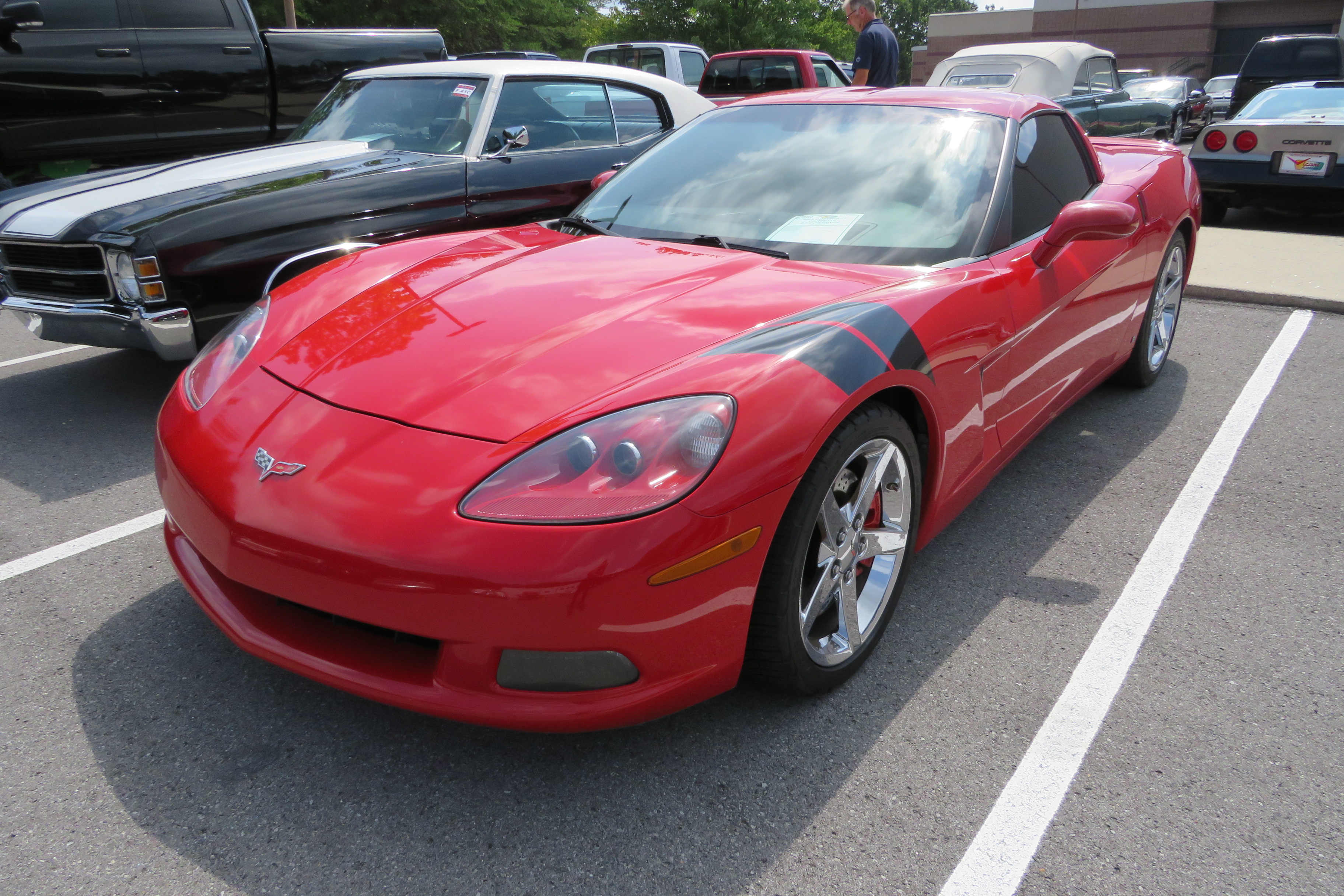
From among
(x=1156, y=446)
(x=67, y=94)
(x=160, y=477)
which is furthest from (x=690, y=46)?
(x=160, y=477)

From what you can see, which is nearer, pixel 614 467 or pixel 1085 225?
pixel 614 467

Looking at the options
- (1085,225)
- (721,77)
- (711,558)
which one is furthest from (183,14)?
(721,77)

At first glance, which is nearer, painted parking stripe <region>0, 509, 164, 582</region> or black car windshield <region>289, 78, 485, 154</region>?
painted parking stripe <region>0, 509, 164, 582</region>

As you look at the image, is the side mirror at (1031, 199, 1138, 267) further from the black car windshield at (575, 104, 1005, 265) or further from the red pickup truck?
the red pickup truck

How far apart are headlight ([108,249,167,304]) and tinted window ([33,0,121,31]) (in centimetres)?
345

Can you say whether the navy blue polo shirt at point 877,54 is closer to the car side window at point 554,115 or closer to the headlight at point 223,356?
the car side window at point 554,115

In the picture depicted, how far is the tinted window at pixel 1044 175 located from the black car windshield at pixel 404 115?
2978mm

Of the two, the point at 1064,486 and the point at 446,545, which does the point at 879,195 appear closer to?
the point at 1064,486

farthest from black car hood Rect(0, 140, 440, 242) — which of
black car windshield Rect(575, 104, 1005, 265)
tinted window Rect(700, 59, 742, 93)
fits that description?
tinted window Rect(700, 59, 742, 93)

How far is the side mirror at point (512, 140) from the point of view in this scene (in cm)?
508

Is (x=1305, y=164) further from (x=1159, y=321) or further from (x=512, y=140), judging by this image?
(x=512, y=140)

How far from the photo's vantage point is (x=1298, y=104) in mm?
8773

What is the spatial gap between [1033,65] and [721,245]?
920 centimetres

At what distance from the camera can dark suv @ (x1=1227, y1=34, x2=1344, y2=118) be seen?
17156mm
